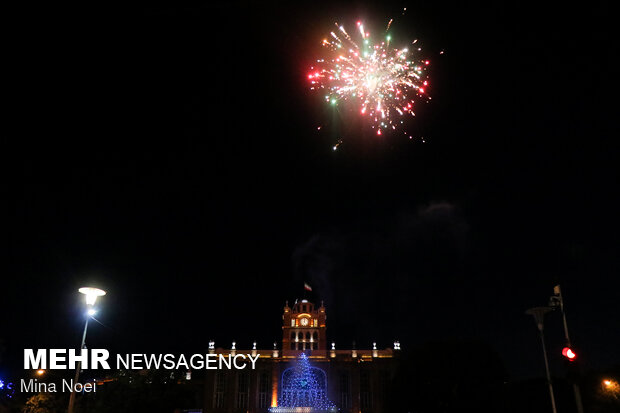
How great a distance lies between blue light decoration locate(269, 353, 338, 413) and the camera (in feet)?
256

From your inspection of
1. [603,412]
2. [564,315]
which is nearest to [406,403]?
[603,412]

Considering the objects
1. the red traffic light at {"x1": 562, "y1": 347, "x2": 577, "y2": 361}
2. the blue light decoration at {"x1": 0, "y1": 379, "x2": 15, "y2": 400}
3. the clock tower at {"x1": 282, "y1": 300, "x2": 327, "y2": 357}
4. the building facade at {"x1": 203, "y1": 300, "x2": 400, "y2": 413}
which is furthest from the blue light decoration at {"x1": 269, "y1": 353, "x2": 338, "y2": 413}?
the red traffic light at {"x1": 562, "y1": 347, "x2": 577, "y2": 361}

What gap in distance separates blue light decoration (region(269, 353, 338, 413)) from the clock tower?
265cm

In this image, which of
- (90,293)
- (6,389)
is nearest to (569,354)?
(90,293)

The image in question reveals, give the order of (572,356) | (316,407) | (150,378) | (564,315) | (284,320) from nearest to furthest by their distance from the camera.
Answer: (572,356) < (564,315) < (150,378) < (316,407) < (284,320)

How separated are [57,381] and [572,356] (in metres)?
48.8

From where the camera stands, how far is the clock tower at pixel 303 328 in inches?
3258

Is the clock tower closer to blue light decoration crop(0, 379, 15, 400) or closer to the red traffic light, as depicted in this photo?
blue light decoration crop(0, 379, 15, 400)

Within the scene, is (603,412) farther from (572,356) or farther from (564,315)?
(572,356)

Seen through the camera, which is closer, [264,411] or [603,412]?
[603,412]

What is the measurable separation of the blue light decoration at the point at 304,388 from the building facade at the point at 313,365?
1.55ft

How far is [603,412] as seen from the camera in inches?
1876

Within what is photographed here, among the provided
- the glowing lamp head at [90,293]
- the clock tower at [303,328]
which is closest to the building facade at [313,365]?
the clock tower at [303,328]

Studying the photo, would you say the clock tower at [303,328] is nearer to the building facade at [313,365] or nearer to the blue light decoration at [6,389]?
the building facade at [313,365]
